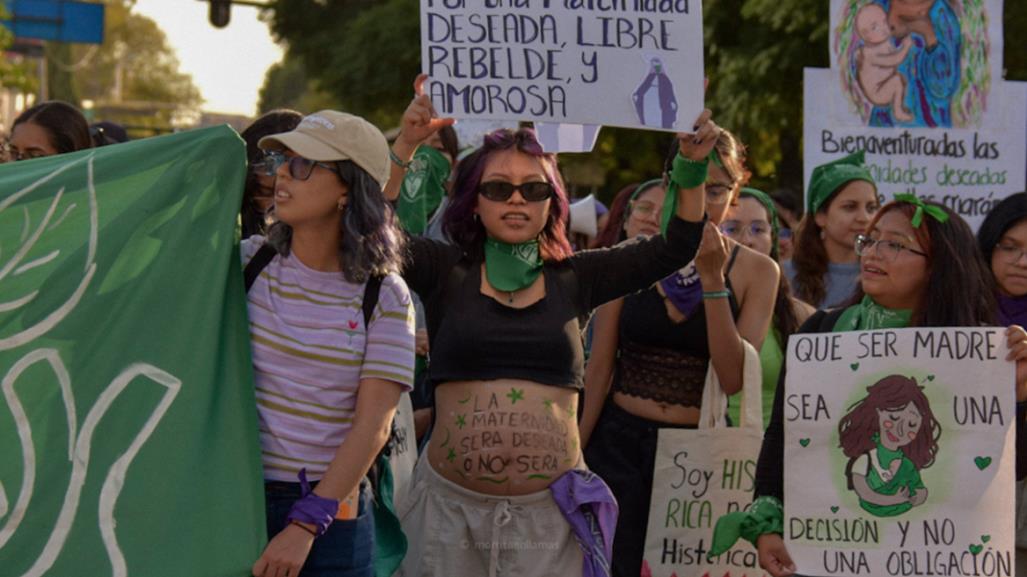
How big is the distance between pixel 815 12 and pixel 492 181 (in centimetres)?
1207

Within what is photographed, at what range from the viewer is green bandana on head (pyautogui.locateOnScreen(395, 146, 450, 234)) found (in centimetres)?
561

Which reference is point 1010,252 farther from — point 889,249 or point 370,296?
point 370,296

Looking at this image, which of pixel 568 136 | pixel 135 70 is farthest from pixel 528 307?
pixel 135 70

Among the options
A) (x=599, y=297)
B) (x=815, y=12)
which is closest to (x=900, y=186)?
(x=599, y=297)

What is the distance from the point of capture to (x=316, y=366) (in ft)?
13.9

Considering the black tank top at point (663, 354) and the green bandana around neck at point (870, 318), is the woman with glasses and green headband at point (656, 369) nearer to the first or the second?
the black tank top at point (663, 354)

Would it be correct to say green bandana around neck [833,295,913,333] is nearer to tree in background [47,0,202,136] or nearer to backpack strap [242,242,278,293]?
backpack strap [242,242,278,293]

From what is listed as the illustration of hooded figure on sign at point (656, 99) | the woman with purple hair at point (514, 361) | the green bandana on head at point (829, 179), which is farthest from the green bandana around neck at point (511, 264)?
the green bandana on head at point (829, 179)

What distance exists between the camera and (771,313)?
597 cm

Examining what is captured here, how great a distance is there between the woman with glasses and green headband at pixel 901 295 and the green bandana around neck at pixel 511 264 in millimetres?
744

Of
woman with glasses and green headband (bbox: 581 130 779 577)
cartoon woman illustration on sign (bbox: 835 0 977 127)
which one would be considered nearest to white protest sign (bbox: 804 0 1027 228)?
cartoon woman illustration on sign (bbox: 835 0 977 127)

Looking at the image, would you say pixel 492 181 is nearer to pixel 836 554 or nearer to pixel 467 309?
pixel 467 309

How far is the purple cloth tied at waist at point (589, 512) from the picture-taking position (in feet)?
15.8

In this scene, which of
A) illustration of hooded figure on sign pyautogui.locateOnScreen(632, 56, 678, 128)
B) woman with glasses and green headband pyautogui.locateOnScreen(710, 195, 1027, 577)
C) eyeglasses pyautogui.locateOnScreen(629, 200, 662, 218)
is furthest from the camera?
eyeglasses pyautogui.locateOnScreen(629, 200, 662, 218)
